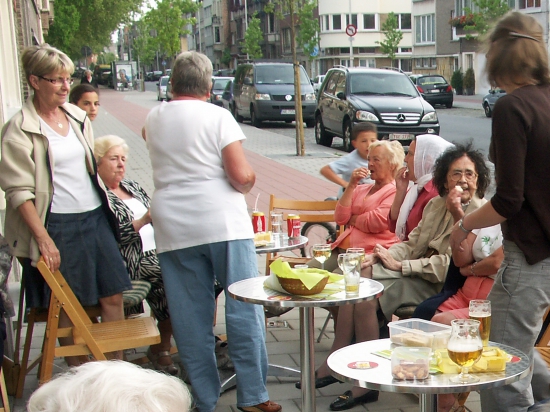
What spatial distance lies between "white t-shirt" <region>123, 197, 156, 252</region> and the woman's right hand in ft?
3.50

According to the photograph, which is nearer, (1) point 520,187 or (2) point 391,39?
(1) point 520,187

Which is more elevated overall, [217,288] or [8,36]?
[8,36]

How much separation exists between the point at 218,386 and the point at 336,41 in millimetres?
67514

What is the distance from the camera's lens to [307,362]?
384 cm

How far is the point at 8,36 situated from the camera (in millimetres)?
10180

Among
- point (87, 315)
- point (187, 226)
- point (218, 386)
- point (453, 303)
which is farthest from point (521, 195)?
point (87, 315)

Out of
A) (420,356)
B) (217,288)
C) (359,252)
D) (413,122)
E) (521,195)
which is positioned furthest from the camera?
(413,122)

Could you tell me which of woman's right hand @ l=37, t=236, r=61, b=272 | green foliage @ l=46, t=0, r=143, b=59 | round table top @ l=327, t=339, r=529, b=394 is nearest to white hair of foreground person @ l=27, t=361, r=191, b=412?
round table top @ l=327, t=339, r=529, b=394

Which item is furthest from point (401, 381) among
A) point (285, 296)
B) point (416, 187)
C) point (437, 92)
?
point (437, 92)

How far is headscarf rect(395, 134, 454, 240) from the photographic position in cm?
507

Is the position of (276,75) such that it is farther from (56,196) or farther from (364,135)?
(56,196)

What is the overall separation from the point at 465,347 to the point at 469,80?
46.1 m

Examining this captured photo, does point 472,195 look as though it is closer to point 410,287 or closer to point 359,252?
point 410,287

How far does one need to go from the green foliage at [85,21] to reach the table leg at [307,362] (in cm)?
3529
